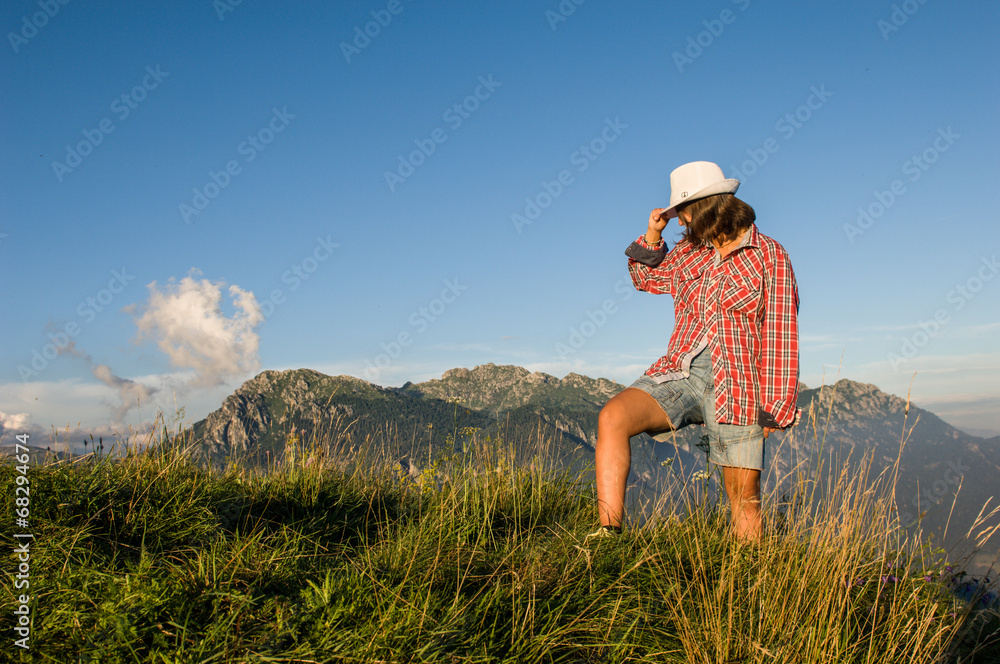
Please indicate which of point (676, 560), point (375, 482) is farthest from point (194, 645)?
point (375, 482)

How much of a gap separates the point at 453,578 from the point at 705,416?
1734mm

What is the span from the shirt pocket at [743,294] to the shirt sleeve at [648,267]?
0.51 metres

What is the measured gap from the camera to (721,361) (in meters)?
3.17

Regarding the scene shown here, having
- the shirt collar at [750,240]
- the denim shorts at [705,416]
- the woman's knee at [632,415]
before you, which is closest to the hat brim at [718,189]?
the shirt collar at [750,240]

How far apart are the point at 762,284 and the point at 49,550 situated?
3.68 metres

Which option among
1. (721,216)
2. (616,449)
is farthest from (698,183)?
(616,449)

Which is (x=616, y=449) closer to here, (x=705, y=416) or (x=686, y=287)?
(x=705, y=416)

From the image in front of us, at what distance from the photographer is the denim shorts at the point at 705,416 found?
3109 millimetres

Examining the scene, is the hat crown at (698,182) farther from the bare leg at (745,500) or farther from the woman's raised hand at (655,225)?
the bare leg at (745,500)

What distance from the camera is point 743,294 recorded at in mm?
3162

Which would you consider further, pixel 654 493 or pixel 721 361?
pixel 654 493

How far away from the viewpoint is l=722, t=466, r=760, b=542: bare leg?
3.08 m

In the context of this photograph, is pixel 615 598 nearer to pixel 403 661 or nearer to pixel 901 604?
pixel 403 661

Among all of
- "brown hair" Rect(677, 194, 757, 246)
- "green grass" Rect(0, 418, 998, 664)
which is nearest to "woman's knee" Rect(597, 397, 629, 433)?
"green grass" Rect(0, 418, 998, 664)
